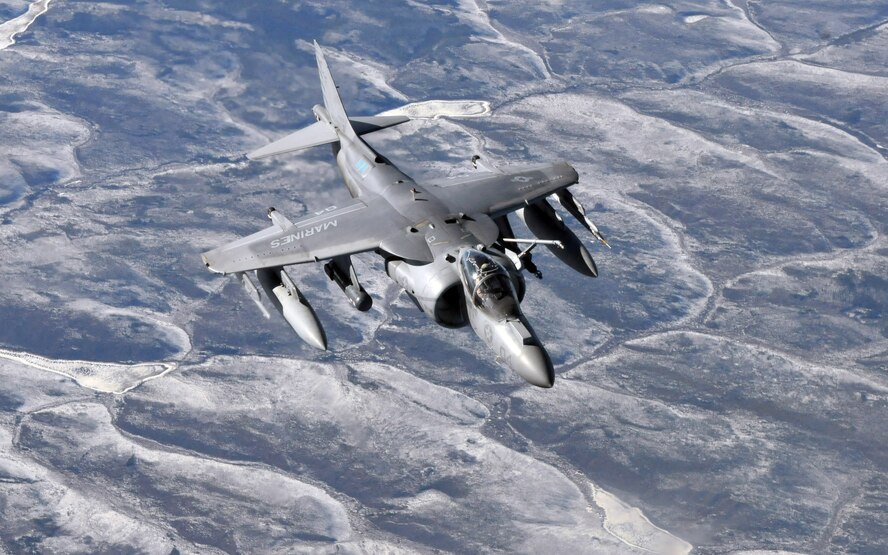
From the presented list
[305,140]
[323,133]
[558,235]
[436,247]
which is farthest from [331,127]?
[436,247]

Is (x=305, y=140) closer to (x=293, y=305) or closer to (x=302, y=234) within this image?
(x=302, y=234)

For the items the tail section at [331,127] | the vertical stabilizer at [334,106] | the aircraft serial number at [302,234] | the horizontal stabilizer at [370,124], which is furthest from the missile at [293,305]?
the horizontal stabilizer at [370,124]

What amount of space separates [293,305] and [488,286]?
11.4 meters

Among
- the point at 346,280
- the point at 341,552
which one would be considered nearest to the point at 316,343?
the point at 346,280

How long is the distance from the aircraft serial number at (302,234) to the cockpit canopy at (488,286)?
10.6m

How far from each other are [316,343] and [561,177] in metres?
18.6

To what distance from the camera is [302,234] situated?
64.2m

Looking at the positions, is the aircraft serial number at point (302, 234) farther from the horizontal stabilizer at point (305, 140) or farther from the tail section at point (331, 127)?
the tail section at point (331, 127)

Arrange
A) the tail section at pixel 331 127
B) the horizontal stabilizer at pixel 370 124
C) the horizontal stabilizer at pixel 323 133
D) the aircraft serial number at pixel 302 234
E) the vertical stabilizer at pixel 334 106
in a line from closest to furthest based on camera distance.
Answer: the aircraft serial number at pixel 302 234, the horizontal stabilizer at pixel 323 133, the tail section at pixel 331 127, the vertical stabilizer at pixel 334 106, the horizontal stabilizer at pixel 370 124

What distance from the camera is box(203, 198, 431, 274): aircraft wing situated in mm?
62059

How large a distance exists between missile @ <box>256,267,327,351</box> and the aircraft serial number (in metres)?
1.35

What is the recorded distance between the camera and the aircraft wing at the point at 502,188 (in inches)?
2576

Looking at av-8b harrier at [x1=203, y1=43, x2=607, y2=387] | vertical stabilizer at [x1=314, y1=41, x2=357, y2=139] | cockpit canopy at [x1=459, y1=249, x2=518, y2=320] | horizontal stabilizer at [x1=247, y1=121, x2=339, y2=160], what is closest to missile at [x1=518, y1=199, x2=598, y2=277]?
av-8b harrier at [x1=203, y1=43, x2=607, y2=387]

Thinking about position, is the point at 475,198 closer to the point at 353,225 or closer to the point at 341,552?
the point at 353,225
